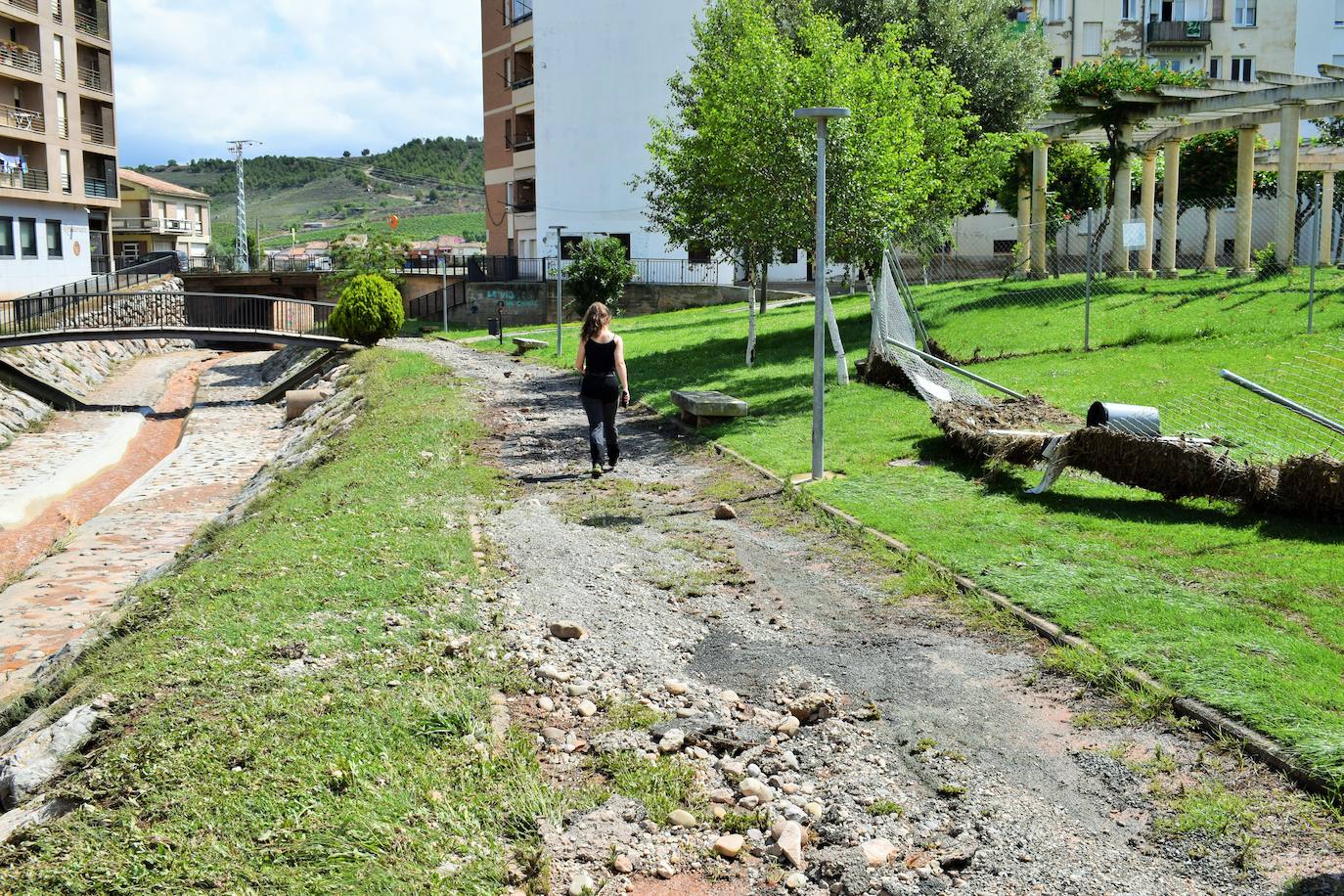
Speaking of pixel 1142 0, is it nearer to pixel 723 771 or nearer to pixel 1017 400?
pixel 1017 400

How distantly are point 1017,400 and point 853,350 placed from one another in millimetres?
8626

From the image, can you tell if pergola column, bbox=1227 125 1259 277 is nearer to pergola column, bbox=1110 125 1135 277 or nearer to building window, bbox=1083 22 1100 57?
pergola column, bbox=1110 125 1135 277

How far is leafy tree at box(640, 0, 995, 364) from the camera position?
58.1 feet

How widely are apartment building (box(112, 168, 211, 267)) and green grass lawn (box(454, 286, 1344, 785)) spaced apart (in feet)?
241

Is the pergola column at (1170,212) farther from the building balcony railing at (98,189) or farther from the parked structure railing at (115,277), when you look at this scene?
the building balcony railing at (98,189)

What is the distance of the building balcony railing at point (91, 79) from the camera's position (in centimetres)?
5278

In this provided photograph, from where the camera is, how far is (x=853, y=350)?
22.2m

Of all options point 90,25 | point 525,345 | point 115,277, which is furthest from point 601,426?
point 90,25

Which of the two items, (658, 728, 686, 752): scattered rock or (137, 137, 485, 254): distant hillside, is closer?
(658, 728, 686, 752): scattered rock

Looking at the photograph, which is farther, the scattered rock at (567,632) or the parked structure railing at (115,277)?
the parked structure railing at (115,277)

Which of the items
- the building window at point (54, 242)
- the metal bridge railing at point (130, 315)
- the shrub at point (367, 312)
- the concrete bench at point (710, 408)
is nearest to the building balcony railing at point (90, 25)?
the building window at point (54, 242)

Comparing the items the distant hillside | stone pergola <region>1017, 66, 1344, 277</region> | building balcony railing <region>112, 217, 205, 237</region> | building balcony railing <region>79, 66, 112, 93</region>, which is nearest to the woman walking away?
stone pergola <region>1017, 66, 1344, 277</region>

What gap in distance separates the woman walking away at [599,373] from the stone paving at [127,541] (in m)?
5.12

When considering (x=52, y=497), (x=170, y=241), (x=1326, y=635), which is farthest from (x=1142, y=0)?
(x=170, y=241)
